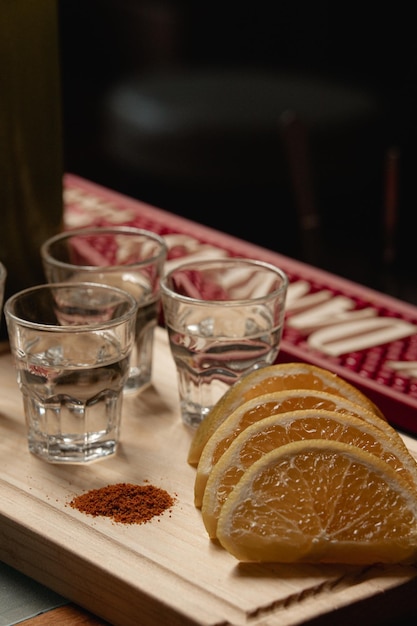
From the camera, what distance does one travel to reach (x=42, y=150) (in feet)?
4.52

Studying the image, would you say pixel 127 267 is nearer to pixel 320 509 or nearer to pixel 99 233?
pixel 99 233

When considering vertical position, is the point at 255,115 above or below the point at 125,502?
below

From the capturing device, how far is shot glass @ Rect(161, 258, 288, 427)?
117 centimetres

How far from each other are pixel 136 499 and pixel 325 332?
46 cm

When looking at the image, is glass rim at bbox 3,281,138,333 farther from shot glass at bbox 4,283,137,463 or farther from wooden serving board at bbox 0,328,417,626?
wooden serving board at bbox 0,328,417,626

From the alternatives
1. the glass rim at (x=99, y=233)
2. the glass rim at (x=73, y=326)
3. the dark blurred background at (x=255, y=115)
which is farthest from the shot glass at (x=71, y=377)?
the dark blurred background at (x=255, y=115)

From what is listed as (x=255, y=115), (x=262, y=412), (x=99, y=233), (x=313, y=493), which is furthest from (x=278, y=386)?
(x=255, y=115)

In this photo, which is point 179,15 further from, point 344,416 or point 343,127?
point 344,416

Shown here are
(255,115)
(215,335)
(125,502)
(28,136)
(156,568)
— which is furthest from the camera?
(255,115)

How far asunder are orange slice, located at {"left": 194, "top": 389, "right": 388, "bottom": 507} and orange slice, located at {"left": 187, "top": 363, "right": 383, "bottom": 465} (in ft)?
0.12

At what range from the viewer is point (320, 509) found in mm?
913

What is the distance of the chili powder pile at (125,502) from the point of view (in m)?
1.00

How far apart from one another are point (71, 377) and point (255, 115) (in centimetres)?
203

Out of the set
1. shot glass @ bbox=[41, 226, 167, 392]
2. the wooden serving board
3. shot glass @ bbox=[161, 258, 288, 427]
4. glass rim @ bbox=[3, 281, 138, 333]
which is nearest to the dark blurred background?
shot glass @ bbox=[41, 226, 167, 392]
